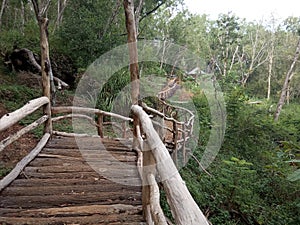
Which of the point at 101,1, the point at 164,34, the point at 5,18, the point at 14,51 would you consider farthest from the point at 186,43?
the point at 14,51

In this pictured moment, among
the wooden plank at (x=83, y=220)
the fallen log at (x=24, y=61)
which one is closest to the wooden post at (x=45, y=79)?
the wooden plank at (x=83, y=220)

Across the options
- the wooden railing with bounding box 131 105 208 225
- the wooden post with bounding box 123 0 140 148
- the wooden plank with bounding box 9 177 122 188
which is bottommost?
the wooden plank with bounding box 9 177 122 188

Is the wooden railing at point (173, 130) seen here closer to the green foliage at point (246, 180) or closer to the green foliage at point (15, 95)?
the green foliage at point (246, 180)

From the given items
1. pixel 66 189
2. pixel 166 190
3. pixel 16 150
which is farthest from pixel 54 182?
pixel 16 150

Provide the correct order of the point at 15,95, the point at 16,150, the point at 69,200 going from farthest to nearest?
1. the point at 15,95
2. the point at 16,150
3. the point at 69,200

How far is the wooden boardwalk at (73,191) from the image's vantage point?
7.28 ft

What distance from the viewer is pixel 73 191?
2.68 meters

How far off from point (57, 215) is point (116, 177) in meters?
0.92

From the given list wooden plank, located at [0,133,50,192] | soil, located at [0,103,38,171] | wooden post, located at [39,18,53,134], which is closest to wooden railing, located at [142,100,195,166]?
wooden post, located at [39,18,53,134]

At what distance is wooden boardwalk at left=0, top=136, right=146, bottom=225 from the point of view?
222 cm

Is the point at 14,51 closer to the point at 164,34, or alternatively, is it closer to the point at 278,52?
the point at 164,34

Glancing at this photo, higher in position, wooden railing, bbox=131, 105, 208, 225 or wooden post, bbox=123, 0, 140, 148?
wooden post, bbox=123, 0, 140, 148

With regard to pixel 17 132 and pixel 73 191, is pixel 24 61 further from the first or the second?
pixel 73 191

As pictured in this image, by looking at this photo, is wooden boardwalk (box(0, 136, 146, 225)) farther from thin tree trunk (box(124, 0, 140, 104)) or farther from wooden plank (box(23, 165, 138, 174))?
thin tree trunk (box(124, 0, 140, 104))
